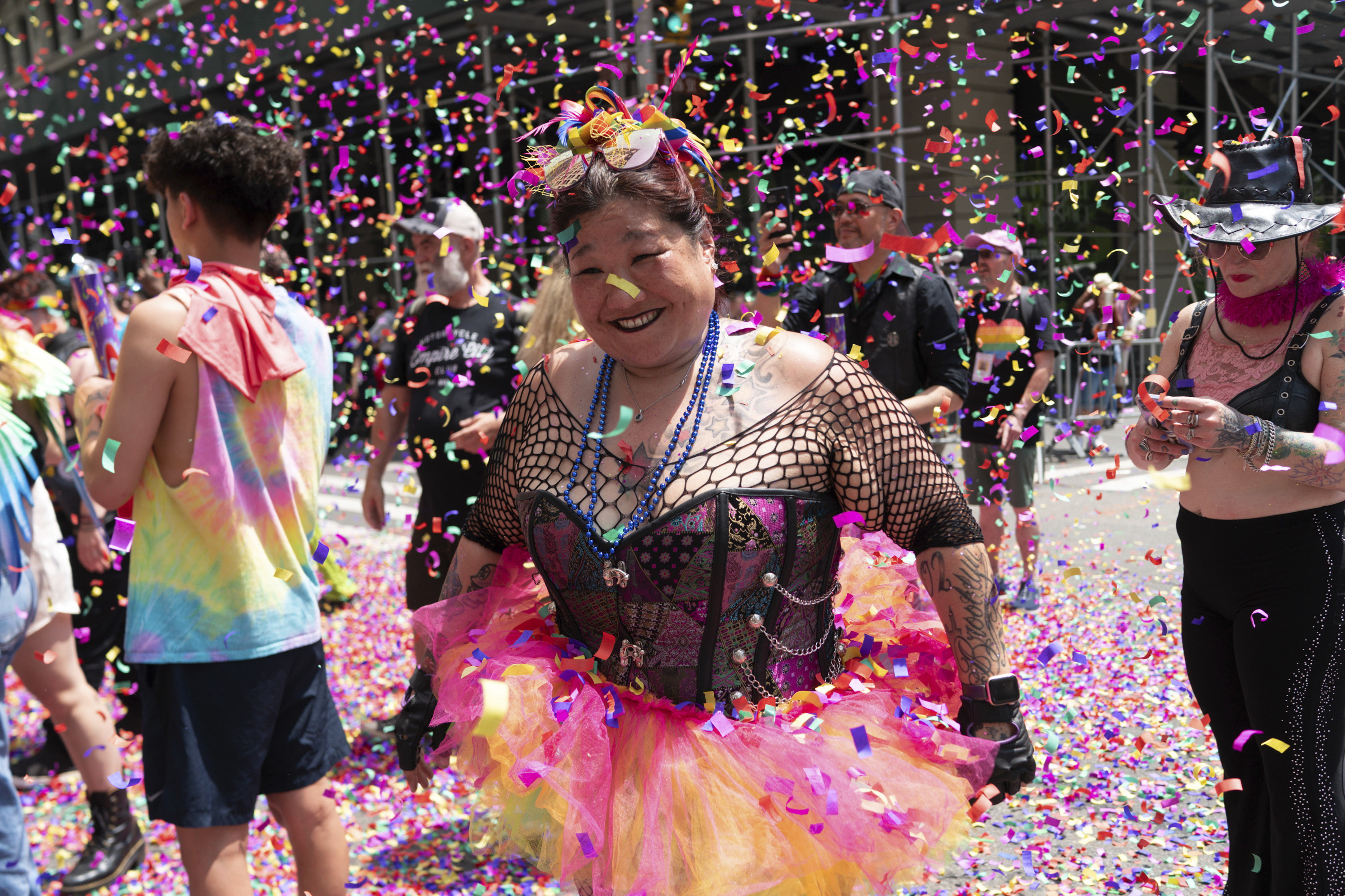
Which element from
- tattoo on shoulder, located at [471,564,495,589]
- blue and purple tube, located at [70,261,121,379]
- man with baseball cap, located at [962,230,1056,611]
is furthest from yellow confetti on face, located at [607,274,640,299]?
man with baseball cap, located at [962,230,1056,611]

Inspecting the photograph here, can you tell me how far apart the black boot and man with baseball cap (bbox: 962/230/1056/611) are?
4194mm

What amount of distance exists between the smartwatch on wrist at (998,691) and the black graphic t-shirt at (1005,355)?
3.97 metres

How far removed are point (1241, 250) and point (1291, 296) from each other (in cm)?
16

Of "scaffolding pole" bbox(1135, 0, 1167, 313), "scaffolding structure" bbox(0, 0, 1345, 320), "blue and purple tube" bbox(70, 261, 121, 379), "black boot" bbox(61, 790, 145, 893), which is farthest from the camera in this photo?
"scaffolding pole" bbox(1135, 0, 1167, 313)

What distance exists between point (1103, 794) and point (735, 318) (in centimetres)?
239

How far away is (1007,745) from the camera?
1901 millimetres

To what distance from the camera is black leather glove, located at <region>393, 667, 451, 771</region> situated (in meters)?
2.20

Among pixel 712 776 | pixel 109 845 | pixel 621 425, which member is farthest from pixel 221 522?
pixel 109 845

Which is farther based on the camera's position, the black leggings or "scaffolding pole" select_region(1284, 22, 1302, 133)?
"scaffolding pole" select_region(1284, 22, 1302, 133)

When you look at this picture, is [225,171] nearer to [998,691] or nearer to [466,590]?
[466,590]

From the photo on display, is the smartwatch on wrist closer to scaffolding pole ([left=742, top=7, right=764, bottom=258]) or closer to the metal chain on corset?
the metal chain on corset

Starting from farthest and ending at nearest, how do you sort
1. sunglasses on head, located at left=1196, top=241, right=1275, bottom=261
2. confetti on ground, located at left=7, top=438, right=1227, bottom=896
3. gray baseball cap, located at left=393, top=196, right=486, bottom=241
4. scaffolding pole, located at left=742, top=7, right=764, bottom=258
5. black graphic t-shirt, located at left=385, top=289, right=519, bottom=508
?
1. scaffolding pole, located at left=742, top=7, right=764, bottom=258
2. gray baseball cap, located at left=393, top=196, right=486, bottom=241
3. black graphic t-shirt, located at left=385, top=289, right=519, bottom=508
4. confetti on ground, located at left=7, top=438, right=1227, bottom=896
5. sunglasses on head, located at left=1196, top=241, right=1275, bottom=261

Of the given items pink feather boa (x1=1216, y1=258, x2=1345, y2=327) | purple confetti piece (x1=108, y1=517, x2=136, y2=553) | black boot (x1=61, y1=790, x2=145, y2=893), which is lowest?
black boot (x1=61, y1=790, x2=145, y2=893)

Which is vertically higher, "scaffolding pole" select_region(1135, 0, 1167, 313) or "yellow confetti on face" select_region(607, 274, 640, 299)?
"yellow confetti on face" select_region(607, 274, 640, 299)
